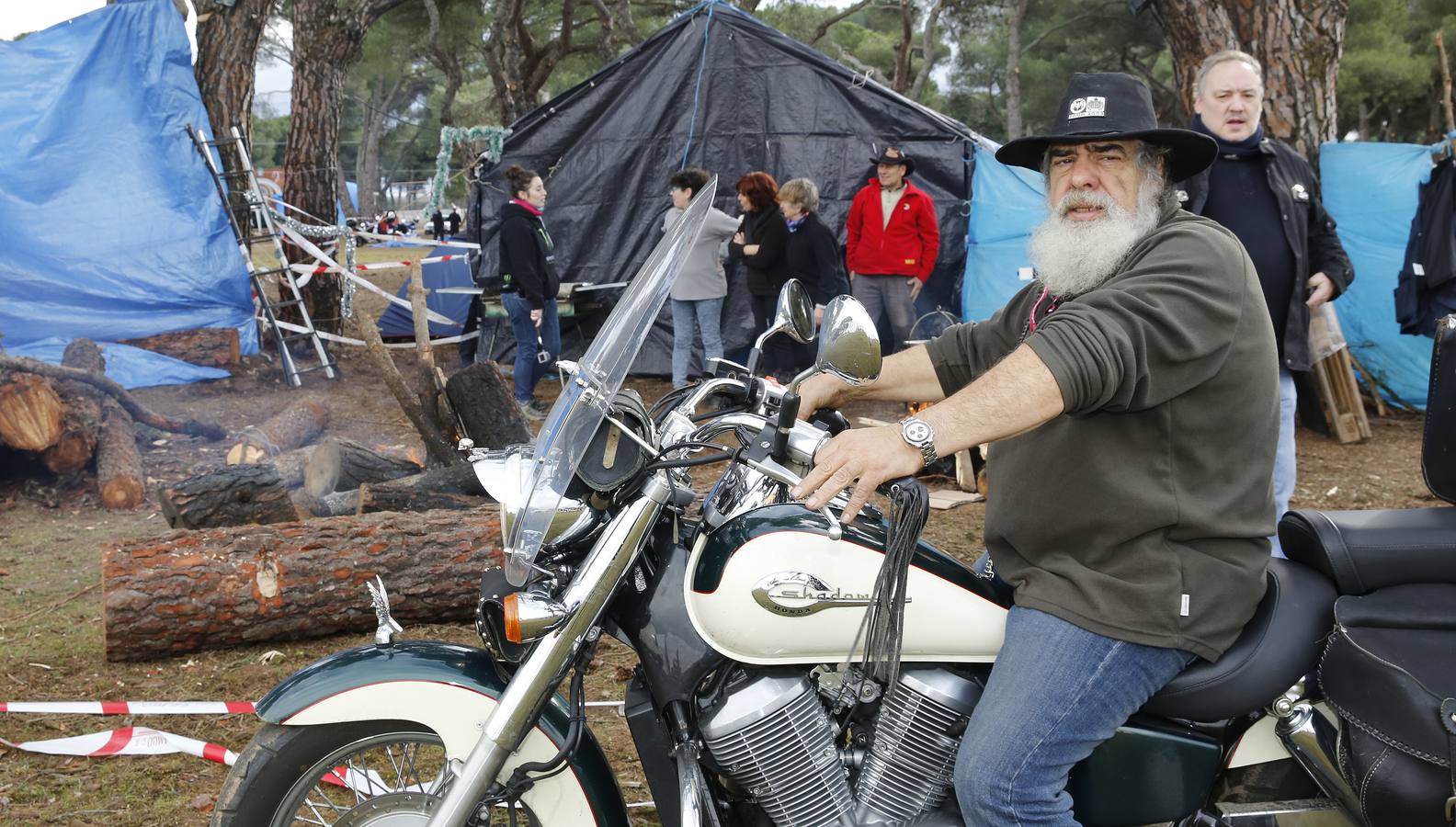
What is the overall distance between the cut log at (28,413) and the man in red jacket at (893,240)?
564 centimetres

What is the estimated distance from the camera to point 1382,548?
2.13 meters

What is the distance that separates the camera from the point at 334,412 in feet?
29.9

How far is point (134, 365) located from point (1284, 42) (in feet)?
30.1

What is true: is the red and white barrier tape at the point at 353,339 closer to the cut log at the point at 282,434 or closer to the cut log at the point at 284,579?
the cut log at the point at 282,434

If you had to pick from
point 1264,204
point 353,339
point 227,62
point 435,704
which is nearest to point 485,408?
point 1264,204

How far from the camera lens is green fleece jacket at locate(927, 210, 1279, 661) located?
79.5 inches

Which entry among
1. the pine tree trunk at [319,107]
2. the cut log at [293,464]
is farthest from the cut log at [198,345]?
the cut log at [293,464]

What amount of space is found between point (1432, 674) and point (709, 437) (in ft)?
4.42

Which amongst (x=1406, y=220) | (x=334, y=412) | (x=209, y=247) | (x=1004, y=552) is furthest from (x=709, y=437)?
(x=209, y=247)

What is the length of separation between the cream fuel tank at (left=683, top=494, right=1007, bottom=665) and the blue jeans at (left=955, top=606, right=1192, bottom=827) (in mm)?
96

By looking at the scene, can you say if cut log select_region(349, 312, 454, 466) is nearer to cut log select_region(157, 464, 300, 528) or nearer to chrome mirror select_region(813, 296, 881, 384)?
cut log select_region(157, 464, 300, 528)

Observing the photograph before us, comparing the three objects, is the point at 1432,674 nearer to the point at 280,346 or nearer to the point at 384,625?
the point at 384,625

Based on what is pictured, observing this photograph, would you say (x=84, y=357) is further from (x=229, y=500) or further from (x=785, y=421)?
(x=785, y=421)

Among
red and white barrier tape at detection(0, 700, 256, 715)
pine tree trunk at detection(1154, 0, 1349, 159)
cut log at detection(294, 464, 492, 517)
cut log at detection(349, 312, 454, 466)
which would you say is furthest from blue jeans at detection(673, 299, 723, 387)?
red and white barrier tape at detection(0, 700, 256, 715)
